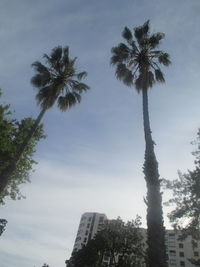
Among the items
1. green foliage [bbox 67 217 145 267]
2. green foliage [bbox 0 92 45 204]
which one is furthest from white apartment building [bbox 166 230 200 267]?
green foliage [bbox 0 92 45 204]

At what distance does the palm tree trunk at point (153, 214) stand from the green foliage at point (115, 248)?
31455 millimetres

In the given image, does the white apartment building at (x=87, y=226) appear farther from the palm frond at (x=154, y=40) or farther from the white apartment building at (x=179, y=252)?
the palm frond at (x=154, y=40)

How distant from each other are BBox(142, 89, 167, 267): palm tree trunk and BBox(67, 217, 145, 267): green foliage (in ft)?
103

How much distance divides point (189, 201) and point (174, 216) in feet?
7.97

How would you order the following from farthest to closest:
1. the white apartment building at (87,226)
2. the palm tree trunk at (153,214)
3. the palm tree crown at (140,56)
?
the white apartment building at (87,226) < the palm tree crown at (140,56) < the palm tree trunk at (153,214)

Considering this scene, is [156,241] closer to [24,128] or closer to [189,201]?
[189,201]

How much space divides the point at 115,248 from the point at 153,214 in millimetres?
33766

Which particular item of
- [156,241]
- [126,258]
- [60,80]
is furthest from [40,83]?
[126,258]

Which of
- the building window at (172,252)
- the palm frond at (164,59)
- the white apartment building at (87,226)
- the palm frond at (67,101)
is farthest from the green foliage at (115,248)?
the white apartment building at (87,226)

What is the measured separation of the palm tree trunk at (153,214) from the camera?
26.4 ft

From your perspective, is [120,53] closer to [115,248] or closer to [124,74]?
[124,74]

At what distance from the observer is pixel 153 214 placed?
893 cm

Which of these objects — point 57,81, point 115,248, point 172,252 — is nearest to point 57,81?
point 57,81

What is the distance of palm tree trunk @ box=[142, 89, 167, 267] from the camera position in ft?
26.4
